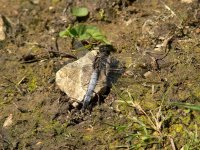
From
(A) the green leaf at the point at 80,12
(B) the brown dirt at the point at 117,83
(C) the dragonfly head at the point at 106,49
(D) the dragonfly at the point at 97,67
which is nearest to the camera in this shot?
(B) the brown dirt at the point at 117,83

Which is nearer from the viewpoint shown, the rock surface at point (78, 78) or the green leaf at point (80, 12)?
the rock surface at point (78, 78)

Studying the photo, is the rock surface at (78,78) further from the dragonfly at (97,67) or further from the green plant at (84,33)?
the green plant at (84,33)

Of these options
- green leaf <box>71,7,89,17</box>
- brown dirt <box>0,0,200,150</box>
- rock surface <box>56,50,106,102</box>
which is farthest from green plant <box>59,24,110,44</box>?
rock surface <box>56,50,106,102</box>

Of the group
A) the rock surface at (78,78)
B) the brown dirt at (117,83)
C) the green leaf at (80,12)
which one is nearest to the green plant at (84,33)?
the brown dirt at (117,83)

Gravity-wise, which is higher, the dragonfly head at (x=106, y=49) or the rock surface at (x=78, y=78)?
the dragonfly head at (x=106, y=49)

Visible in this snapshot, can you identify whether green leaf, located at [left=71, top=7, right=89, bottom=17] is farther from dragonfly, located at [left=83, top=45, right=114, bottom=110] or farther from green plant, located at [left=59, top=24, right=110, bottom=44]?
dragonfly, located at [left=83, top=45, right=114, bottom=110]

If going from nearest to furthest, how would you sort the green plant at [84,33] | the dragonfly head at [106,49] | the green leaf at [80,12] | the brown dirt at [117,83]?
1. the brown dirt at [117,83]
2. the dragonfly head at [106,49]
3. the green plant at [84,33]
4. the green leaf at [80,12]
